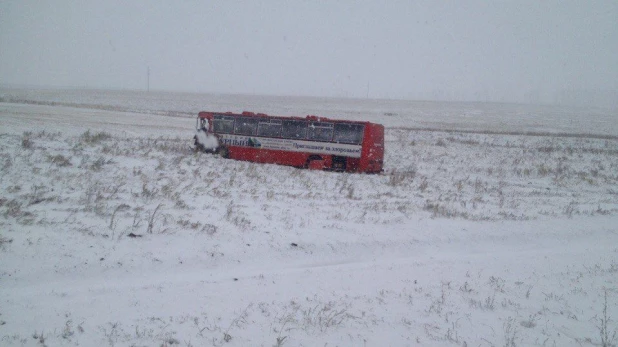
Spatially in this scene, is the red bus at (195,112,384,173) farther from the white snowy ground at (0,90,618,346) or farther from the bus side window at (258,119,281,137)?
the white snowy ground at (0,90,618,346)

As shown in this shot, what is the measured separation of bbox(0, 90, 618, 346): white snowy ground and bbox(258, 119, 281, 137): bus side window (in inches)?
280

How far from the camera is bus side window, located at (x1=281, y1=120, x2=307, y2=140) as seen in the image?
21.5 meters

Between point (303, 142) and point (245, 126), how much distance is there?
3.69m

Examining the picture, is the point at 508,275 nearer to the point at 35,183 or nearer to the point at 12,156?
the point at 35,183

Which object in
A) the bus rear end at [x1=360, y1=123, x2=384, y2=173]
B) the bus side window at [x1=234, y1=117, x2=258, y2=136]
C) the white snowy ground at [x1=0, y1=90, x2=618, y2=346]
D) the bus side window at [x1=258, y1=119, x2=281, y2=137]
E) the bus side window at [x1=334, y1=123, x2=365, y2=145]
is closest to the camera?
the white snowy ground at [x1=0, y1=90, x2=618, y2=346]

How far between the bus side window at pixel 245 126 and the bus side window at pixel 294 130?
1.88 meters

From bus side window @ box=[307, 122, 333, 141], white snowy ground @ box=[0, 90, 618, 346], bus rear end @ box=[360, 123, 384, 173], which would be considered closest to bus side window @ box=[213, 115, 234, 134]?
bus side window @ box=[307, 122, 333, 141]

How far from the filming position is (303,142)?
70.5 ft

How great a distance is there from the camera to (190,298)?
21.1 feet

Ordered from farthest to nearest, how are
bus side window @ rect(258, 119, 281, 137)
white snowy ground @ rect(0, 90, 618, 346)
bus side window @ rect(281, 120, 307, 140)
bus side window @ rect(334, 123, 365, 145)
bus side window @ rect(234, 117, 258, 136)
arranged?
bus side window @ rect(234, 117, 258, 136)
bus side window @ rect(258, 119, 281, 137)
bus side window @ rect(281, 120, 307, 140)
bus side window @ rect(334, 123, 365, 145)
white snowy ground @ rect(0, 90, 618, 346)

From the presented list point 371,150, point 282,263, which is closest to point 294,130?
point 371,150

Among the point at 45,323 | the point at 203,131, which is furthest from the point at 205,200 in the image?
the point at 203,131

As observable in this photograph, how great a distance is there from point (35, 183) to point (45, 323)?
6.87m

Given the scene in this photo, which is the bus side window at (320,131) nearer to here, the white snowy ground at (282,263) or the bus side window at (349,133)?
the bus side window at (349,133)
